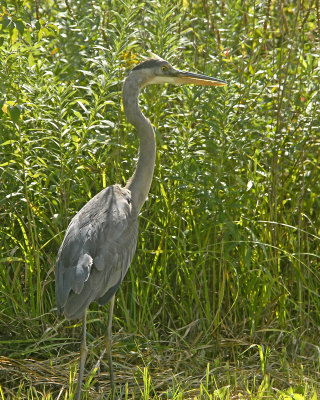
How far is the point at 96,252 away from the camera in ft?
12.2

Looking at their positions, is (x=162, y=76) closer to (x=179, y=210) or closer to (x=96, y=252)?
(x=179, y=210)

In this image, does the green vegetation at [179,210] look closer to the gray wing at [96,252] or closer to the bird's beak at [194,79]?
the bird's beak at [194,79]

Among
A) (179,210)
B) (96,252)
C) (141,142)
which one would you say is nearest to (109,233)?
(96,252)

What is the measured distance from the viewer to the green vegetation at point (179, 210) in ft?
13.6

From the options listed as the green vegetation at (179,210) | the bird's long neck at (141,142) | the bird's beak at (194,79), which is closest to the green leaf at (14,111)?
the green vegetation at (179,210)

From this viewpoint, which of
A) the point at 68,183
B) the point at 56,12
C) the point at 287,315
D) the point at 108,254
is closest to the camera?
the point at 108,254

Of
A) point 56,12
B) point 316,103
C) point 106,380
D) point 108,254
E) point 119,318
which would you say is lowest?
point 106,380

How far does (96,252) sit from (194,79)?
1.25 metres

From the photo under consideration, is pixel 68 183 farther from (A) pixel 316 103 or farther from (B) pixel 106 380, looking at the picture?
(A) pixel 316 103

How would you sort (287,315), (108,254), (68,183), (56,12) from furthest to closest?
(56,12) → (287,315) → (68,183) → (108,254)

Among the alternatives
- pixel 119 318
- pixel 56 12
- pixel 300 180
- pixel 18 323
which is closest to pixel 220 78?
pixel 300 180

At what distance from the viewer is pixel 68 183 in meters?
4.23

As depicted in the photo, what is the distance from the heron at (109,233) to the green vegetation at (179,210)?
15 centimetres

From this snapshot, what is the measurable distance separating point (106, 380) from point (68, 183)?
4.02 feet
